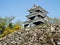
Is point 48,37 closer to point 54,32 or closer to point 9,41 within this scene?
point 54,32

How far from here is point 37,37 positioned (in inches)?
327

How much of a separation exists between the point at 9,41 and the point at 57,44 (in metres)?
2.73

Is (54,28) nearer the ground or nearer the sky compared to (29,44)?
nearer the sky

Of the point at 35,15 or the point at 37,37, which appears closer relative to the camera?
the point at 37,37

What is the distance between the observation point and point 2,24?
26.5 meters

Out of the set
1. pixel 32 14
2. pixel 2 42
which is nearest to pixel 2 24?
pixel 32 14

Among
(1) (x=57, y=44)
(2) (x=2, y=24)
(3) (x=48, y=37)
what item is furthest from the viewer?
(2) (x=2, y=24)

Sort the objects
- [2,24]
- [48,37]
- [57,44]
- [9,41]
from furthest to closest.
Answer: [2,24] → [9,41] → [48,37] → [57,44]

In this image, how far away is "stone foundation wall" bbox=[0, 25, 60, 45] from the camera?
782 cm

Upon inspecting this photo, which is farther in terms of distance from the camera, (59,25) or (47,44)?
(59,25)

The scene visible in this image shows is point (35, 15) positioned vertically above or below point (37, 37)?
above

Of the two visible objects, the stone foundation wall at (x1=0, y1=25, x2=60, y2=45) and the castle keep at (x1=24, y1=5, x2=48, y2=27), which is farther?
the castle keep at (x1=24, y1=5, x2=48, y2=27)

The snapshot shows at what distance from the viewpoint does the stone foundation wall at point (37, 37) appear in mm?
7816

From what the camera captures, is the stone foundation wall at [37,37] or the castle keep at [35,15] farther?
the castle keep at [35,15]
